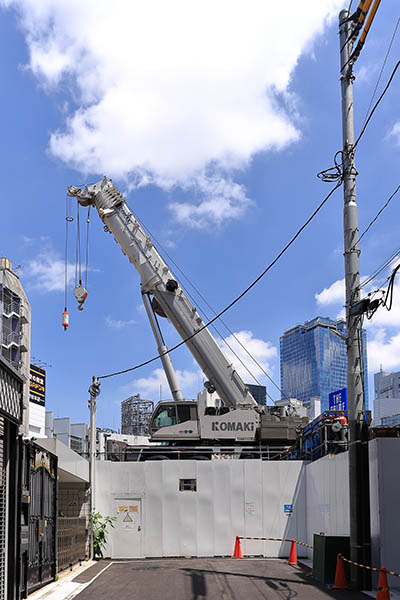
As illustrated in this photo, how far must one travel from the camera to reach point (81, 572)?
64.2 feet

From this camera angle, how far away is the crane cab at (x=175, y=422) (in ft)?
92.6

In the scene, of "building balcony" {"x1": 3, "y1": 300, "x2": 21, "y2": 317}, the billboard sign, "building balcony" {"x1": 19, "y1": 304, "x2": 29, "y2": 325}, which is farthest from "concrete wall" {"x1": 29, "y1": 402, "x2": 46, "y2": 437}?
"building balcony" {"x1": 3, "y1": 300, "x2": 21, "y2": 317}

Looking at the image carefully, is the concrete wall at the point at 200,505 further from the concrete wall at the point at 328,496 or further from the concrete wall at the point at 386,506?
the concrete wall at the point at 386,506

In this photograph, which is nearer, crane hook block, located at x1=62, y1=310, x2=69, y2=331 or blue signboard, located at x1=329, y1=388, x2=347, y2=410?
crane hook block, located at x1=62, y1=310, x2=69, y2=331

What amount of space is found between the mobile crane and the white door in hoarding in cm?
386

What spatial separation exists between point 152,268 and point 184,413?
6001mm

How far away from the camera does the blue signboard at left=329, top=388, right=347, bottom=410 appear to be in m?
39.2

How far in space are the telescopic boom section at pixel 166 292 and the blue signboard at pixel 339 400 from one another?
39.5ft

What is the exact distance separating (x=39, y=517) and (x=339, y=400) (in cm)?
2750

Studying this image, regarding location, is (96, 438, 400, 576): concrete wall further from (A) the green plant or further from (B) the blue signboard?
(B) the blue signboard

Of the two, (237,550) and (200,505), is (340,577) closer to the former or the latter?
(237,550)

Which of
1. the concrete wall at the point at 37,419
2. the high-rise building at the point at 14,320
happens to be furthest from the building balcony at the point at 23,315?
the concrete wall at the point at 37,419

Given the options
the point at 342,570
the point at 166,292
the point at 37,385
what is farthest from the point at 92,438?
the point at 37,385

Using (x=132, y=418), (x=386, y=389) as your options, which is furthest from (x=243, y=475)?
(x=386, y=389)
